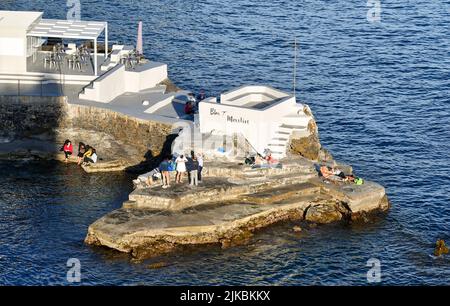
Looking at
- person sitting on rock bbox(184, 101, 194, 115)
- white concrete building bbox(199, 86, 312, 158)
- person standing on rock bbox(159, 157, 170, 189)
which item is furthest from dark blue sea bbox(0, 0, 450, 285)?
person sitting on rock bbox(184, 101, 194, 115)

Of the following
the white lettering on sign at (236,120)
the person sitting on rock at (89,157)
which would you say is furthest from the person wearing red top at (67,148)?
the white lettering on sign at (236,120)

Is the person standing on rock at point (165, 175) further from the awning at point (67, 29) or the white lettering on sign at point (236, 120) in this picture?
the awning at point (67, 29)

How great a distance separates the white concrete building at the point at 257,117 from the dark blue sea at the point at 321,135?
742cm

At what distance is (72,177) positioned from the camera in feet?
263

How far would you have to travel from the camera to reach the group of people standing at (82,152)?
81.6m

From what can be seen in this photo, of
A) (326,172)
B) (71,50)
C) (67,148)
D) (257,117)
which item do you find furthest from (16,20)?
(326,172)

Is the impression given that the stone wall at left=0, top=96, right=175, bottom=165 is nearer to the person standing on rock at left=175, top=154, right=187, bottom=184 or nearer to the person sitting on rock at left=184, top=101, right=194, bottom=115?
the person sitting on rock at left=184, top=101, right=194, bottom=115

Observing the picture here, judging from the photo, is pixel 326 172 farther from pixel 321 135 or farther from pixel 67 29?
pixel 67 29

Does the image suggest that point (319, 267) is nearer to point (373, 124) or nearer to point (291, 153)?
point (291, 153)

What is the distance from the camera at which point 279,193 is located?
7325cm

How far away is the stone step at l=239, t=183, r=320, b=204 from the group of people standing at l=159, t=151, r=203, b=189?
338 centimetres

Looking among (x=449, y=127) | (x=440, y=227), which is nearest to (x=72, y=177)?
(x=440, y=227)
